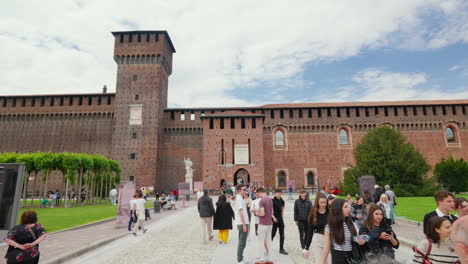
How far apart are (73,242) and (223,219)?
13.0ft

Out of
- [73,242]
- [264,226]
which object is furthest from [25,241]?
[73,242]

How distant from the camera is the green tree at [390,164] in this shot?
23844mm

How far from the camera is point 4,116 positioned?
38688mm

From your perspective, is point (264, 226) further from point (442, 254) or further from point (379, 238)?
point (442, 254)

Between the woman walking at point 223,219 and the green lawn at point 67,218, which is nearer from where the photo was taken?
the woman walking at point 223,219

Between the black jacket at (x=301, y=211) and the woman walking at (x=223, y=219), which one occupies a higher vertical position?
the black jacket at (x=301, y=211)

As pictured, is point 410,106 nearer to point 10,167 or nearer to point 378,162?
point 378,162

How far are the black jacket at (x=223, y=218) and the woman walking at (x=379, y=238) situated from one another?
4.43 m

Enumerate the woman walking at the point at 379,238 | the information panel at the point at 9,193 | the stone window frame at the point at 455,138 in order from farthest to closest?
1. the stone window frame at the point at 455,138
2. the information panel at the point at 9,193
3. the woman walking at the point at 379,238

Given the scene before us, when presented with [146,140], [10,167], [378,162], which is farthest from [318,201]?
[146,140]

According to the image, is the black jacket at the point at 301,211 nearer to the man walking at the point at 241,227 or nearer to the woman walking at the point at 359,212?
the man walking at the point at 241,227

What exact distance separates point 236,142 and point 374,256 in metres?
31.5

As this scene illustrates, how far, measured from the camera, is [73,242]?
7562mm

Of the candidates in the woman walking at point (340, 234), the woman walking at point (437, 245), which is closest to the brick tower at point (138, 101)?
the woman walking at point (340, 234)
